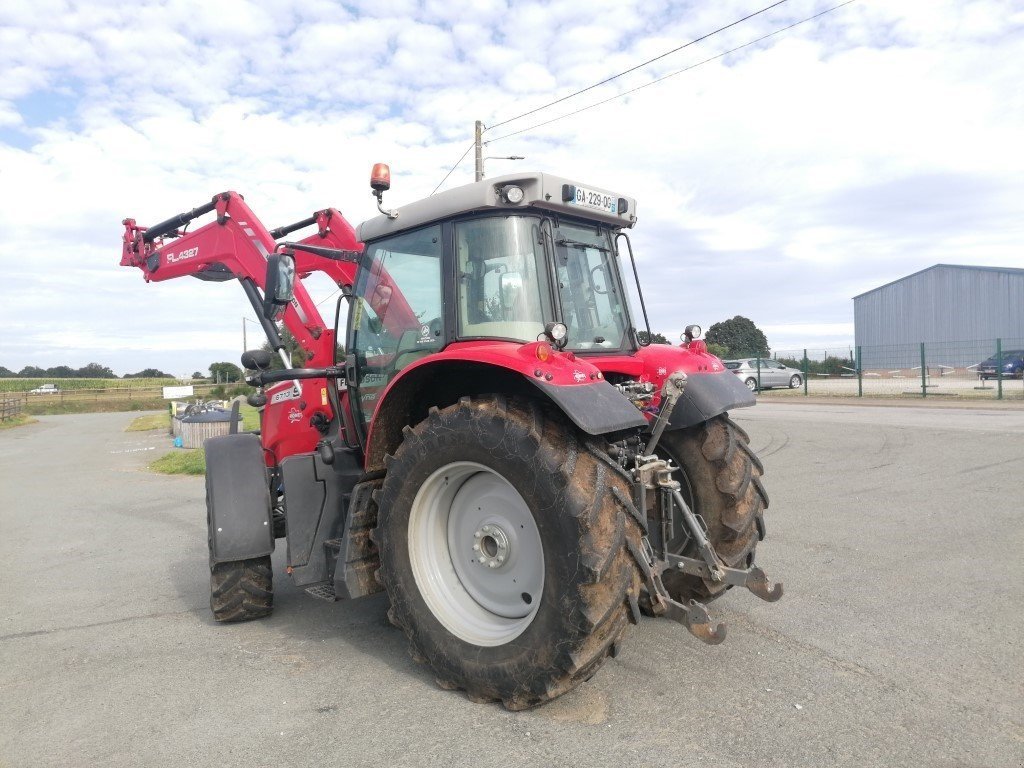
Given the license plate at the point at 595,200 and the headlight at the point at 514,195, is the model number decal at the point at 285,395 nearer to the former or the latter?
the headlight at the point at 514,195

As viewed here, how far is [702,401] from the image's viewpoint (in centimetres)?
402

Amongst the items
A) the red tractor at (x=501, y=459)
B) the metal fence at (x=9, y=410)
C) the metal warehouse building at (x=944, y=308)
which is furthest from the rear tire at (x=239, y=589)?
the metal warehouse building at (x=944, y=308)

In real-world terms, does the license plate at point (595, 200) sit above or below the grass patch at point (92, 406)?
above

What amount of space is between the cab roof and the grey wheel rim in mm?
1402

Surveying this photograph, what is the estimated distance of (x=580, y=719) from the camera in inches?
123

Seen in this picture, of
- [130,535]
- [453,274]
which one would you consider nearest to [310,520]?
[453,274]

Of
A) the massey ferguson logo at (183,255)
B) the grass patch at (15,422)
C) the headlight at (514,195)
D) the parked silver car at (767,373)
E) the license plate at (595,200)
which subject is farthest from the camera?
the parked silver car at (767,373)

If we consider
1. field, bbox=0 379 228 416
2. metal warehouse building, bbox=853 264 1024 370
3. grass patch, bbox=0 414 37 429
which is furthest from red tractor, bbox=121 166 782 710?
field, bbox=0 379 228 416

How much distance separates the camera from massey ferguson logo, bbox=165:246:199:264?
6406 mm

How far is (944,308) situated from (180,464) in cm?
4769

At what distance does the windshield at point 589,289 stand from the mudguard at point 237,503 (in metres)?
2.23

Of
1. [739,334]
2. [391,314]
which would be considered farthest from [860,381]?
[739,334]

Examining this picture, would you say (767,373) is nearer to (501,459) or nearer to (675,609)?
(675,609)

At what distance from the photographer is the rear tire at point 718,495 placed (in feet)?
13.2
